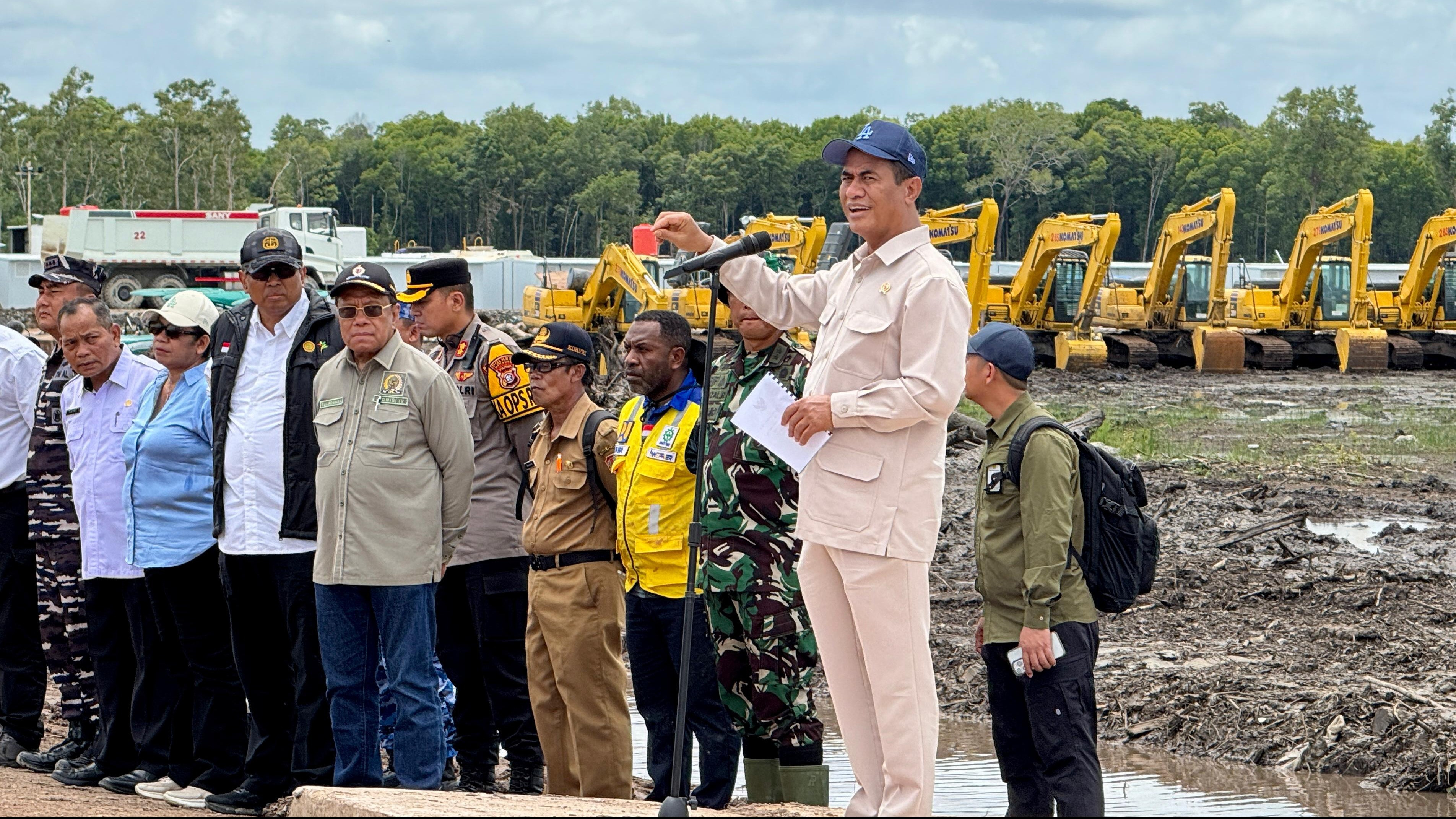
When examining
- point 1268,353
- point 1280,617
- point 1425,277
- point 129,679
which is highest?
point 1425,277

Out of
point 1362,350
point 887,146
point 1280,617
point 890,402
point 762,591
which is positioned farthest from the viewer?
point 1362,350

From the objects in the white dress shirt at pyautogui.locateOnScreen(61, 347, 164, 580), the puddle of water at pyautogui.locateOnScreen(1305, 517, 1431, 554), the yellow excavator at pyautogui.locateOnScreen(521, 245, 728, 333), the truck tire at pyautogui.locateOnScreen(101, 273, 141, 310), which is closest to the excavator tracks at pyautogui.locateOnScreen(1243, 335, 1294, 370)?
the yellow excavator at pyautogui.locateOnScreen(521, 245, 728, 333)

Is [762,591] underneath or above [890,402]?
underneath

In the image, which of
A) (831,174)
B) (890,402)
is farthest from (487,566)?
(831,174)

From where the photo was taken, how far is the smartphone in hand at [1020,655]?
4.47 metres

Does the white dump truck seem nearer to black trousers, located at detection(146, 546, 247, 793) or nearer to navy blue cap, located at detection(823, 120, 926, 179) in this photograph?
black trousers, located at detection(146, 546, 247, 793)

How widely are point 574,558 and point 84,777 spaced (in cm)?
221

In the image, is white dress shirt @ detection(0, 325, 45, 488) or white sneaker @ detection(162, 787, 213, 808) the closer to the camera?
white sneaker @ detection(162, 787, 213, 808)

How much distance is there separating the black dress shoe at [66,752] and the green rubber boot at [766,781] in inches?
115

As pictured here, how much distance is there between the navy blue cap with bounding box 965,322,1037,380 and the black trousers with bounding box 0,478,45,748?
4.27m

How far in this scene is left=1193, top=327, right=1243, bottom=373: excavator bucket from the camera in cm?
3200

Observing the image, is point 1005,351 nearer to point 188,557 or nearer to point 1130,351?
point 188,557

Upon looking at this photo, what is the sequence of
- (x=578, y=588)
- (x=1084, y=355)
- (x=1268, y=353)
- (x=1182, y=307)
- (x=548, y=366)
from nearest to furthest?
(x=578, y=588), (x=548, y=366), (x=1084, y=355), (x=1268, y=353), (x=1182, y=307)

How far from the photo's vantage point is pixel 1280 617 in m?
9.46
